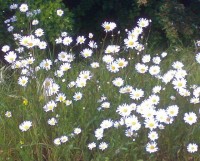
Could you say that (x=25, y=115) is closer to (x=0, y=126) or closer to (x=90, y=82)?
(x=0, y=126)

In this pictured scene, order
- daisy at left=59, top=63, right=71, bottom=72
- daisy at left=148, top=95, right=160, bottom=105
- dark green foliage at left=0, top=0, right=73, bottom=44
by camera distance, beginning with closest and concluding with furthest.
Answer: daisy at left=148, top=95, right=160, bottom=105 < daisy at left=59, top=63, right=71, bottom=72 < dark green foliage at left=0, top=0, right=73, bottom=44

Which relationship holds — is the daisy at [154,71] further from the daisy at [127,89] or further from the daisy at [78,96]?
the daisy at [78,96]

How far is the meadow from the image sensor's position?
12.6ft

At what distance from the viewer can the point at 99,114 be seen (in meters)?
4.06

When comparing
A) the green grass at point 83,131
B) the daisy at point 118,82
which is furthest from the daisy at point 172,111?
the daisy at point 118,82

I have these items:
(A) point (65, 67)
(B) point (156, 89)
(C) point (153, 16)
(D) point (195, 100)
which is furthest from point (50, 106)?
(C) point (153, 16)

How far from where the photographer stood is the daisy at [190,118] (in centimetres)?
385

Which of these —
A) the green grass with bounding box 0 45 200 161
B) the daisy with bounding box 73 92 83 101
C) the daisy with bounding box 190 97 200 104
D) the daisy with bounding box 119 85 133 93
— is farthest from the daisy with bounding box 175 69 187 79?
the daisy with bounding box 73 92 83 101

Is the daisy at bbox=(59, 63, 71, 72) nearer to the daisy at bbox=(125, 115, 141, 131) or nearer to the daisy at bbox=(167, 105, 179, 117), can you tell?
the daisy at bbox=(125, 115, 141, 131)

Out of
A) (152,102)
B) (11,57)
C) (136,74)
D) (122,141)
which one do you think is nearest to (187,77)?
(136,74)

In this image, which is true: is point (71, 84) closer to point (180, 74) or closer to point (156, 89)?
point (156, 89)

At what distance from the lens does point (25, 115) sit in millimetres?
4102

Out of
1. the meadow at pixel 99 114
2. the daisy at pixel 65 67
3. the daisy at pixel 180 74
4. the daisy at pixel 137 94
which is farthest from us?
the daisy at pixel 65 67

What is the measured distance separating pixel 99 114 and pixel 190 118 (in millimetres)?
625
